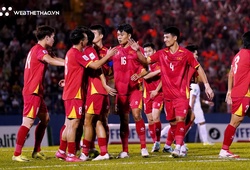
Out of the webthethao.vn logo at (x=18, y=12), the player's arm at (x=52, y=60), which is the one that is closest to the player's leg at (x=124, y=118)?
the player's arm at (x=52, y=60)

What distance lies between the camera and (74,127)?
14000 millimetres

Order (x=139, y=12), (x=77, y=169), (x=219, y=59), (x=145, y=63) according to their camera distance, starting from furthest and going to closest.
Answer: (x=139, y=12), (x=219, y=59), (x=145, y=63), (x=77, y=169)

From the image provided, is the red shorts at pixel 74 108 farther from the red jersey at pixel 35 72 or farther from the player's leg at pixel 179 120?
the player's leg at pixel 179 120

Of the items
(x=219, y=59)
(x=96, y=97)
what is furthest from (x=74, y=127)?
(x=219, y=59)

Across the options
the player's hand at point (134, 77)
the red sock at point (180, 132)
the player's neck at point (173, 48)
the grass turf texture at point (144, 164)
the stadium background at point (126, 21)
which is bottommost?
the grass turf texture at point (144, 164)

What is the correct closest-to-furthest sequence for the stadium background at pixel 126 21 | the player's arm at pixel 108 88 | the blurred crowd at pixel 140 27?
the player's arm at pixel 108 88 → the stadium background at pixel 126 21 → the blurred crowd at pixel 140 27

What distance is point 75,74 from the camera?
14.1m

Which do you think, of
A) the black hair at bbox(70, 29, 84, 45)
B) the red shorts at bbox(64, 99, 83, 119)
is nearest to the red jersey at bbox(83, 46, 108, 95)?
the black hair at bbox(70, 29, 84, 45)

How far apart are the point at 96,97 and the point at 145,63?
1486 mm

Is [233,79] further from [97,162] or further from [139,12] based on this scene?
[139,12]

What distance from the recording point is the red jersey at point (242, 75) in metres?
14.4

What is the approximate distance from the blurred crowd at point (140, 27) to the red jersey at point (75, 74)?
1176 cm

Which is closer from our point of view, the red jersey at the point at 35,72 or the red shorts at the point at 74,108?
the red shorts at the point at 74,108

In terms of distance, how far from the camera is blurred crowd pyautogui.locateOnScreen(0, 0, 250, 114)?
91.1 feet
